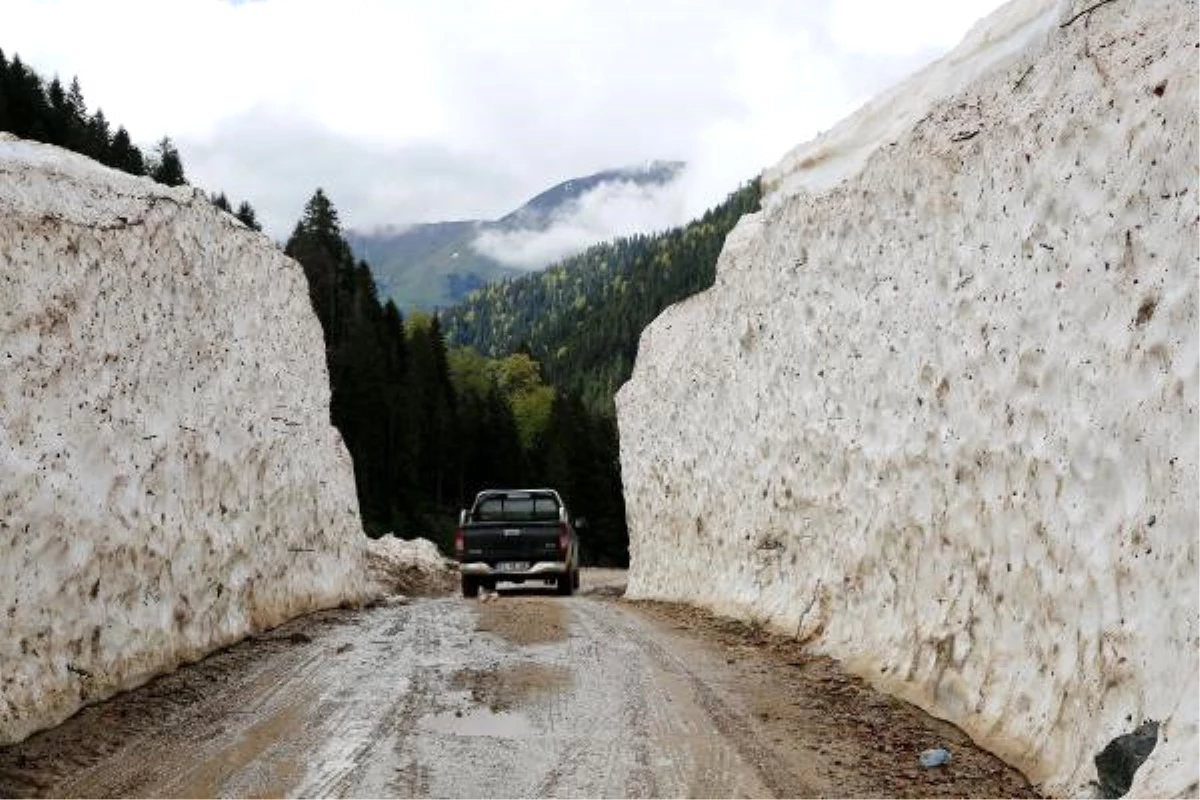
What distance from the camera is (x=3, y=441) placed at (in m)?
6.84

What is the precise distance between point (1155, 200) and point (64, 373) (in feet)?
24.1

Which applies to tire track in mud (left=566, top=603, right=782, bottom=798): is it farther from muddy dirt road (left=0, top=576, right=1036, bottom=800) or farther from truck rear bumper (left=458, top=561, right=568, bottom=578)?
truck rear bumper (left=458, top=561, right=568, bottom=578)

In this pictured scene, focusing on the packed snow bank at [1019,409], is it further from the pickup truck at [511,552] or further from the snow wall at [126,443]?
the pickup truck at [511,552]

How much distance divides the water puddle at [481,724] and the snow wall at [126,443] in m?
2.42

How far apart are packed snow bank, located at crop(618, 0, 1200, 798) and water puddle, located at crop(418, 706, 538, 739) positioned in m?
2.82

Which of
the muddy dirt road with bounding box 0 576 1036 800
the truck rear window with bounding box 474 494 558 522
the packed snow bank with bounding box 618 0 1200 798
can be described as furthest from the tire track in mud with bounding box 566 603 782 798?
the truck rear window with bounding box 474 494 558 522

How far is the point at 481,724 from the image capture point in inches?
275

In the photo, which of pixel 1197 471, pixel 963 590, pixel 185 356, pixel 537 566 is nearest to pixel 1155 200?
pixel 1197 471

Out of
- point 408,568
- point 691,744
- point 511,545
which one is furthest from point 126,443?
point 408,568

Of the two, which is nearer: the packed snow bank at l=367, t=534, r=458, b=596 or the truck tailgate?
the truck tailgate

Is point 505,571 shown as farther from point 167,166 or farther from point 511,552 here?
point 167,166

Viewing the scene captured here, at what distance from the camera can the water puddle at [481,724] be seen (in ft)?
22.2

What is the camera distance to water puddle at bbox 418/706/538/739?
22.2 feet

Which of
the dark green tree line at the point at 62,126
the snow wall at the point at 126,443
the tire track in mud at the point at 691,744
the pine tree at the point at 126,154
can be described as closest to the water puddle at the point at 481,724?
the tire track in mud at the point at 691,744
